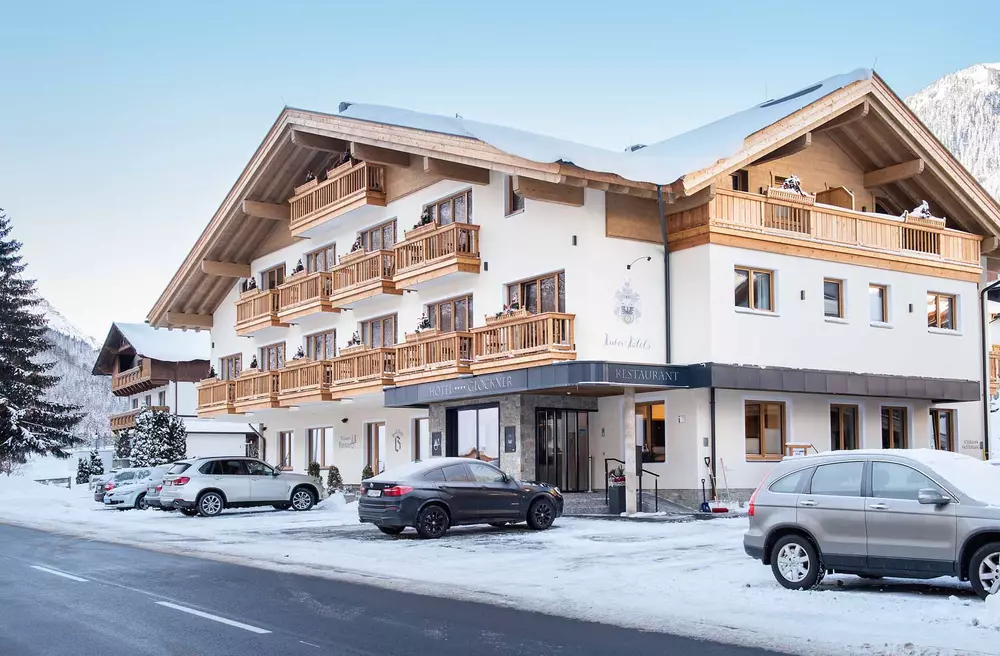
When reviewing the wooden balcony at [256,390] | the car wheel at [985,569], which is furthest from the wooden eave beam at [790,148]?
the wooden balcony at [256,390]

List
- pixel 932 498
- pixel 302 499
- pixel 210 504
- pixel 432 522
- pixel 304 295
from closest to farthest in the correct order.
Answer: pixel 932 498, pixel 432 522, pixel 210 504, pixel 302 499, pixel 304 295

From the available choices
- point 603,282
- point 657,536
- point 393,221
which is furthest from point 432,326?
point 657,536

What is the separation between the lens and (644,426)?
28609 millimetres

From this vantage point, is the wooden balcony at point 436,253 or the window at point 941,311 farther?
the window at point 941,311

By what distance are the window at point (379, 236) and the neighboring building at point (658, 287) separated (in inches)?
3.1

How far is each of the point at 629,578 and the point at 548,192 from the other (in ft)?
45.2

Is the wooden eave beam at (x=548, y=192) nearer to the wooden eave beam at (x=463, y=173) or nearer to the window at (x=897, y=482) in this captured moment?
the wooden eave beam at (x=463, y=173)

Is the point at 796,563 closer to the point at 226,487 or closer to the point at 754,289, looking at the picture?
the point at 754,289

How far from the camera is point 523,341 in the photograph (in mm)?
27125

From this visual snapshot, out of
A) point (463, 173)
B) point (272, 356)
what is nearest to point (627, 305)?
point (463, 173)

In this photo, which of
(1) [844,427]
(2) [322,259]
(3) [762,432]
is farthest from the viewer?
(2) [322,259]

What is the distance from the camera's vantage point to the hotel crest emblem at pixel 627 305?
27005 millimetres

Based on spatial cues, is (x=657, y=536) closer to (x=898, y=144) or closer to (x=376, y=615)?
(x=376, y=615)

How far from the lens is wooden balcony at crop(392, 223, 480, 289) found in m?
30.0
